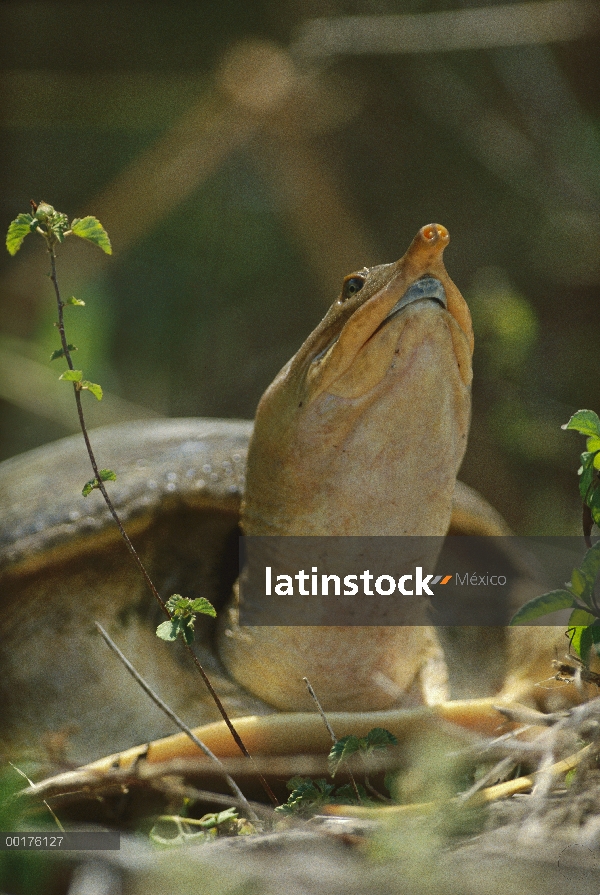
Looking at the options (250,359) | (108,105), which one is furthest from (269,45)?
(250,359)

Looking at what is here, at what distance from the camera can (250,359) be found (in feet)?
8.73

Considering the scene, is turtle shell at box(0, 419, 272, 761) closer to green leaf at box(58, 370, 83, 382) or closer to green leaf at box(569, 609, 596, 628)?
green leaf at box(58, 370, 83, 382)

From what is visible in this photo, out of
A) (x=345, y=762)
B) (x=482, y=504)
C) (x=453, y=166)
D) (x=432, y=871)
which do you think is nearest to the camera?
(x=432, y=871)

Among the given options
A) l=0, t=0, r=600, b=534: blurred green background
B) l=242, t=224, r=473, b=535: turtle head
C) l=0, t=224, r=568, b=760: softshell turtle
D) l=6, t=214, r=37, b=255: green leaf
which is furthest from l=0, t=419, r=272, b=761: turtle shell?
l=0, t=0, r=600, b=534: blurred green background

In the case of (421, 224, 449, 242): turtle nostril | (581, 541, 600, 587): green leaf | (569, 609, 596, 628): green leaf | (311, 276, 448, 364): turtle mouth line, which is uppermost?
(421, 224, 449, 242): turtle nostril

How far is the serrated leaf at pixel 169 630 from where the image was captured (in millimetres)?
878

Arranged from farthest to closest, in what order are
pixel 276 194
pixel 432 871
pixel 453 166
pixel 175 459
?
1. pixel 276 194
2. pixel 453 166
3. pixel 175 459
4. pixel 432 871

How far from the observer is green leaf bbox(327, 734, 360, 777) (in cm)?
93

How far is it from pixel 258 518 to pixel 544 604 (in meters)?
0.44

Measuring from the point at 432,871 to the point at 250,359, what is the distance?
2.04 metres

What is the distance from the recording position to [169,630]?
2.91ft

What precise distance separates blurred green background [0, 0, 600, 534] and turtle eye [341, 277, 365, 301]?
2.62 feet

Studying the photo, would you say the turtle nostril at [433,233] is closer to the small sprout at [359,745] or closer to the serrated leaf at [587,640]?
the serrated leaf at [587,640]

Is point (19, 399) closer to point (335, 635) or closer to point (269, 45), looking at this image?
point (269, 45)
